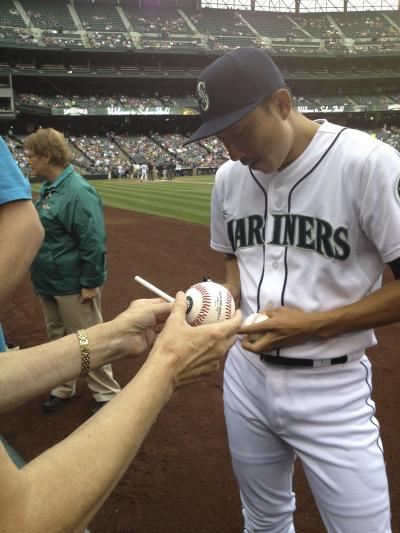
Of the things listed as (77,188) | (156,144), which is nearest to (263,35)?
(156,144)

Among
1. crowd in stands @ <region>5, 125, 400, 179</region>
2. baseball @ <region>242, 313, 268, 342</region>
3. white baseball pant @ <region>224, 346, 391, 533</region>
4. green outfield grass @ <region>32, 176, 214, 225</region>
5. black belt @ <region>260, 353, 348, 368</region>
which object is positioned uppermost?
baseball @ <region>242, 313, 268, 342</region>

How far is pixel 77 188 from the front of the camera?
3.84m

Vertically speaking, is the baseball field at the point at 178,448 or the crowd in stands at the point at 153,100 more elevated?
the baseball field at the point at 178,448

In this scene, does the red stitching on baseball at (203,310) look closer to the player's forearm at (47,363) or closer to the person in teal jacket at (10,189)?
the player's forearm at (47,363)

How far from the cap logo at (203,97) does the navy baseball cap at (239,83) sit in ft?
0.11

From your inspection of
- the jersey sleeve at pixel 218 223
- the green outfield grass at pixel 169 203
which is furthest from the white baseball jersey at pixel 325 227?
the green outfield grass at pixel 169 203

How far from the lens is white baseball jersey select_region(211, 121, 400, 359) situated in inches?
67.7

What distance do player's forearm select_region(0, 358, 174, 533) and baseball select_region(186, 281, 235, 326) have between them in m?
0.57

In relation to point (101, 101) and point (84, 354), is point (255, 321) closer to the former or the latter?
point (84, 354)

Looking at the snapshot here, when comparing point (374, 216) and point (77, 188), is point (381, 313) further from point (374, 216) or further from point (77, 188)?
point (77, 188)

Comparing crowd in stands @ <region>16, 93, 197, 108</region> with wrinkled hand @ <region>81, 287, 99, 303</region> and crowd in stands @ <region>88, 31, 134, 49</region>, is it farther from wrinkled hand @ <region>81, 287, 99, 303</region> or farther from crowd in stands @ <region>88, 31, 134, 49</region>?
wrinkled hand @ <region>81, 287, 99, 303</region>

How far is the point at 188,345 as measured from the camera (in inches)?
59.1

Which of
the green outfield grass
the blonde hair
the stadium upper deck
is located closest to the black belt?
the blonde hair

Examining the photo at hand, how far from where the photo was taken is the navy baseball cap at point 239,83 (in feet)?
5.85
